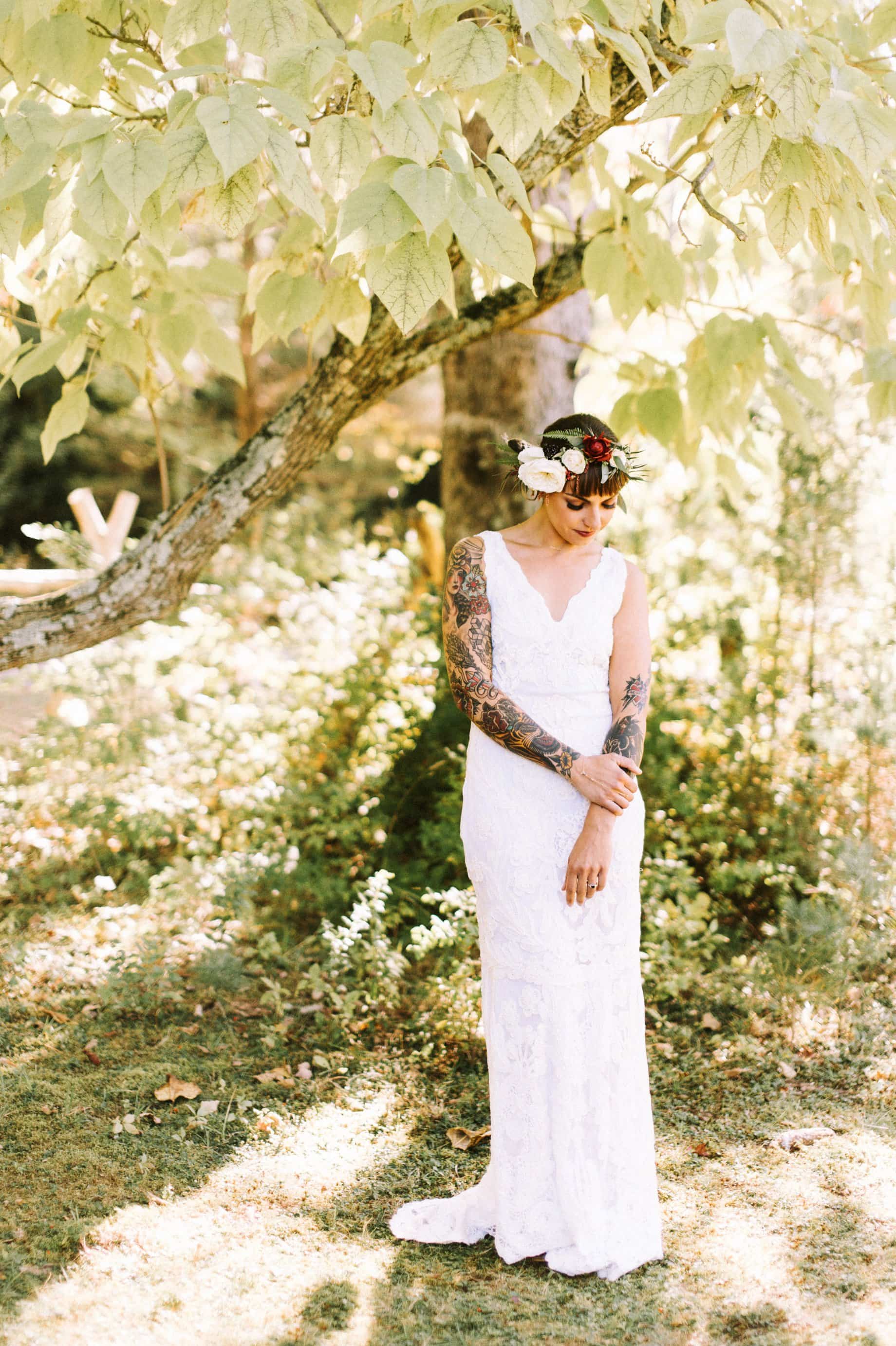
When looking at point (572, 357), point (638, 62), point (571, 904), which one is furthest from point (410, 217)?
point (572, 357)

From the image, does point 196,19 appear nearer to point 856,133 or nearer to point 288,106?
point 288,106

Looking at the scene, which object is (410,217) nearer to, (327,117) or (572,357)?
(327,117)

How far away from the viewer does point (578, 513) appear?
2770mm

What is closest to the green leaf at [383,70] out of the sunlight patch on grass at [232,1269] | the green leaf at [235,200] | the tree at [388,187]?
the tree at [388,187]

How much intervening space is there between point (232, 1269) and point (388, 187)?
251cm

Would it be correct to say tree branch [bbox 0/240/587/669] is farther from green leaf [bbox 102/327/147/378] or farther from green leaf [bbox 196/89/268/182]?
green leaf [bbox 196/89/268/182]

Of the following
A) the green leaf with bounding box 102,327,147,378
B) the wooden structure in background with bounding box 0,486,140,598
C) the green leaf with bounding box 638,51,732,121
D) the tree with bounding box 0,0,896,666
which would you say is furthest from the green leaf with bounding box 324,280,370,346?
the wooden structure in background with bounding box 0,486,140,598

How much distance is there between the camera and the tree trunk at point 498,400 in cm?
485

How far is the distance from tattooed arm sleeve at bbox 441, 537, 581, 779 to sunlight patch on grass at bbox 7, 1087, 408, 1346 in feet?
4.46

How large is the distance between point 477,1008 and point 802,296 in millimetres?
4379

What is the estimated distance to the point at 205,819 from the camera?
5.39 m

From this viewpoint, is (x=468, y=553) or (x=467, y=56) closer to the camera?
(x=467, y=56)

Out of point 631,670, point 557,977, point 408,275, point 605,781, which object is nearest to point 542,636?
point 631,670

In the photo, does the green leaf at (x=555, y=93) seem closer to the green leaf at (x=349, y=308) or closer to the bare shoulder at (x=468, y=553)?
the green leaf at (x=349, y=308)
